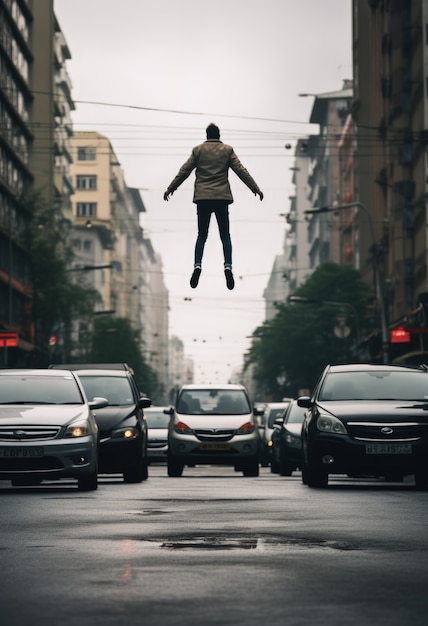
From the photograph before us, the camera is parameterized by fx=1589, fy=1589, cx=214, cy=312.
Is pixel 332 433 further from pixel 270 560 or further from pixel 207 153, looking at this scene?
pixel 270 560

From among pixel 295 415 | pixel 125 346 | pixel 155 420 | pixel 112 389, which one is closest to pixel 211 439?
pixel 112 389

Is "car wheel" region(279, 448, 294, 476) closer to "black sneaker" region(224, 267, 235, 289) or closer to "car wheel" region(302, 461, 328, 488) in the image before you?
"car wheel" region(302, 461, 328, 488)

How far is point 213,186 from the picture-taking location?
17562 mm

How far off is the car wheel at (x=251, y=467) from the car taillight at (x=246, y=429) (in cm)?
53

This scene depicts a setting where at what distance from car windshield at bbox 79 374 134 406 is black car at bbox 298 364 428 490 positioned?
5678 mm

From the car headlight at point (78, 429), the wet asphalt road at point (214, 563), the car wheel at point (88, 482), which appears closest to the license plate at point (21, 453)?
the car headlight at point (78, 429)

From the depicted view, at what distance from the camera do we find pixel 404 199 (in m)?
74.9

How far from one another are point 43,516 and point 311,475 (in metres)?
7.31

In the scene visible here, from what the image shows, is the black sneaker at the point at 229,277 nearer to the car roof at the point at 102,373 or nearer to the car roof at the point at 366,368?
the car roof at the point at 366,368

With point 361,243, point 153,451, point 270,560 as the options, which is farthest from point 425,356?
point 361,243

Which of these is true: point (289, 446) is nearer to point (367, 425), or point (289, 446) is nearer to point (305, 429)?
point (305, 429)

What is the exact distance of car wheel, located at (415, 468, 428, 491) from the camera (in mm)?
20953

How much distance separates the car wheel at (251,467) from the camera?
99.2ft

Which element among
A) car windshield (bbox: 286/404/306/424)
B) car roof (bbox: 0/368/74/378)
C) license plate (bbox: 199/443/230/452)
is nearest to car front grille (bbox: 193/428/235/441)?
license plate (bbox: 199/443/230/452)
